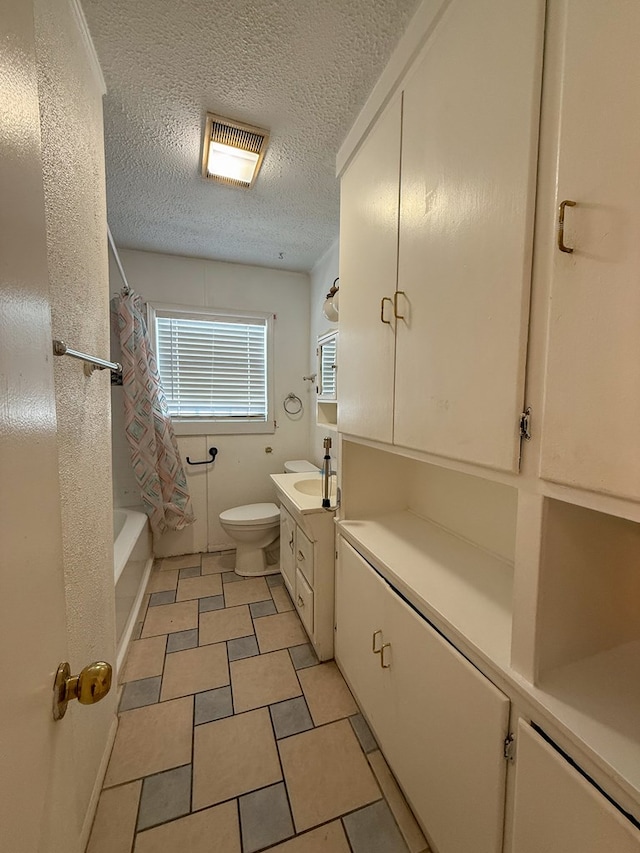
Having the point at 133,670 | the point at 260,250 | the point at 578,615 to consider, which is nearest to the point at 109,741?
the point at 133,670

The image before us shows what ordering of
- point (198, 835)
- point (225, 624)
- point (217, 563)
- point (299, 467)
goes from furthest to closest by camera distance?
point (299, 467) < point (217, 563) < point (225, 624) < point (198, 835)

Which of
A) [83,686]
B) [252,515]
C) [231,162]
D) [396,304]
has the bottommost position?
[252,515]

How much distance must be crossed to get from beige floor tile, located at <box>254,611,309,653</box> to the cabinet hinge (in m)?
1.38

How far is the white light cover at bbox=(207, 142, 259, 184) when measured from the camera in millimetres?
1626

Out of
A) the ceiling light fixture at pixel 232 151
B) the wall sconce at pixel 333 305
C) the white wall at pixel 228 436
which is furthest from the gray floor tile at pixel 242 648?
the ceiling light fixture at pixel 232 151

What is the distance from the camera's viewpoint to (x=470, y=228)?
0.82 meters

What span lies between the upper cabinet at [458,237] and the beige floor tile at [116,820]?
1512mm

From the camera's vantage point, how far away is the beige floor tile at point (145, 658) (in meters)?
1.70

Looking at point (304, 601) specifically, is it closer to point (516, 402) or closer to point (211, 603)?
point (211, 603)

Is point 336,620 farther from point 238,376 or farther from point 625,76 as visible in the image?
point 238,376

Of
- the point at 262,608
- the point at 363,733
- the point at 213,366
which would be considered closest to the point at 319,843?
the point at 363,733

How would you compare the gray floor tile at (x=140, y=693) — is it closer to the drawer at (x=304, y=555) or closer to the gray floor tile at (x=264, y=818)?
the gray floor tile at (x=264, y=818)

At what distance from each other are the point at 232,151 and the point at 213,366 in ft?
5.50

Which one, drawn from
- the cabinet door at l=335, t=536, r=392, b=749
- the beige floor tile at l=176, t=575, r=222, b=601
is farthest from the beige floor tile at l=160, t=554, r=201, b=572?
the cabinet door at l=335, t=536, r=392, b=749
